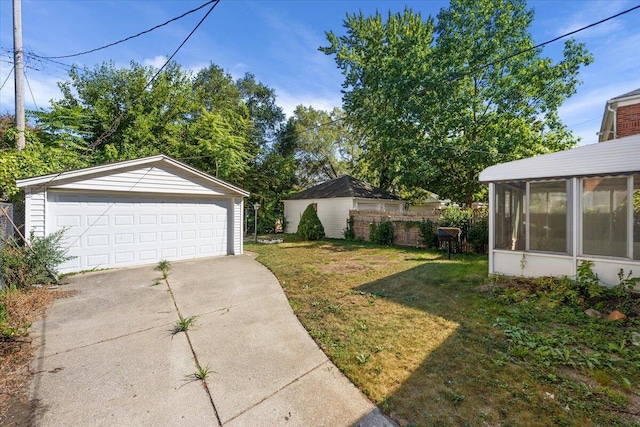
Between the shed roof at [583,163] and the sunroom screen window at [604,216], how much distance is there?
31 centimetres

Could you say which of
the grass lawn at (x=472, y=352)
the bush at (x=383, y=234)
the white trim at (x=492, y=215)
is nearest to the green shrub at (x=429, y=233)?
the bush at (x=383, y=234)

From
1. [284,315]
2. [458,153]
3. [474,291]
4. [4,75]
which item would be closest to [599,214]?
[474,291]

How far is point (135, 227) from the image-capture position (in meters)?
8.05

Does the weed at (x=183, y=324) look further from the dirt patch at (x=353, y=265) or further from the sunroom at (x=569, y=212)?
the sunroom at (x=569, y=212)

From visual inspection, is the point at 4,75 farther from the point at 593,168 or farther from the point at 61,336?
the point at 593,168

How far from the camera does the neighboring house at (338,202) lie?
609 inches

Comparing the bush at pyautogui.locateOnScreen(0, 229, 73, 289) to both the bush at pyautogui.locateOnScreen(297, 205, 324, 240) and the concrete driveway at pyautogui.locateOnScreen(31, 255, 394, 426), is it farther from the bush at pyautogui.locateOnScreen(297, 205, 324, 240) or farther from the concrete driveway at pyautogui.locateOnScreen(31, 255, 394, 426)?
the bush at pyautogui.locateOnScreen(297, 205, 324, 240)

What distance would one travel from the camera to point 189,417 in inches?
95.7

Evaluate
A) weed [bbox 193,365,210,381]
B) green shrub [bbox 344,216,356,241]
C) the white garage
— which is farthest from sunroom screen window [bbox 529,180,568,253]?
green shrub [bbox 344,216,356,241]

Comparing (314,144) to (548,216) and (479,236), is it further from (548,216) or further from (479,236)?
(548,216)

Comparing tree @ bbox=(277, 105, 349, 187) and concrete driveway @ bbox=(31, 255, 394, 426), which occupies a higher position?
tree @ bbox=(277, 105, 349, 187)

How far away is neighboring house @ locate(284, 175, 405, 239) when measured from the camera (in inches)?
609

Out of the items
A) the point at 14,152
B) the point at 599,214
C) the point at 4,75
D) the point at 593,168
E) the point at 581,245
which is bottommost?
the point at 581,245

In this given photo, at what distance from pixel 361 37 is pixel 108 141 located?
15014mm
